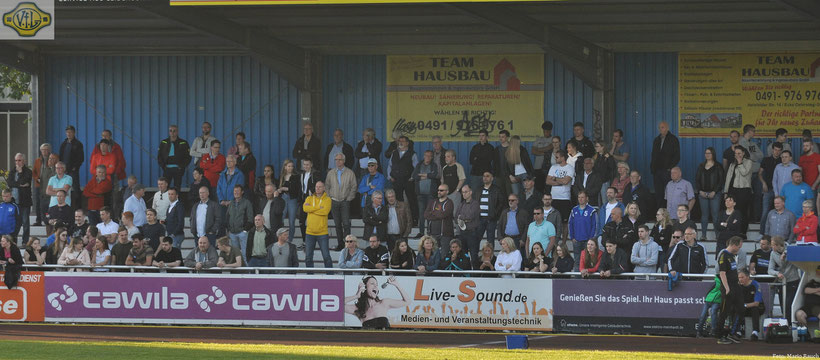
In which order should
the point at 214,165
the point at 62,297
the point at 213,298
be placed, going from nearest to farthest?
the point at 213,298 < the point at 62,297 < the point at 214,165

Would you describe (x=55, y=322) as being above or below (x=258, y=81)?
below

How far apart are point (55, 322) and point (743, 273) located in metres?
11.3

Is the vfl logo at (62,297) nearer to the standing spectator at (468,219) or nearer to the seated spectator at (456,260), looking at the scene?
the seated spectator at (456,260)

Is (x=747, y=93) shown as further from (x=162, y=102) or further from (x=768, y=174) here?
(x=162, y=102)

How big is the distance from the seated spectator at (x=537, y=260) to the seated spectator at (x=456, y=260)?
952 mm

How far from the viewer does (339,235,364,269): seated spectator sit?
65.5 ft

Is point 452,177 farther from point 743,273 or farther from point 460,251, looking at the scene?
point 743,273

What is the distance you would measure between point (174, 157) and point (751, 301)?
38.3ft

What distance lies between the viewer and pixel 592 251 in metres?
18.9

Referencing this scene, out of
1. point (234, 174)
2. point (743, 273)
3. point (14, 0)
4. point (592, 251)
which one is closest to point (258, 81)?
point (234, 174)

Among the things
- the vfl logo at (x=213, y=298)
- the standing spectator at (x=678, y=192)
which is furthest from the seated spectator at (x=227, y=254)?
the standing spectator at (x=678, y=192)

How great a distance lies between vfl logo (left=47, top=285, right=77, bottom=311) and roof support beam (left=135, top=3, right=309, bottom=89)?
4.90 metres

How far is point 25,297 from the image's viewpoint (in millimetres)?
20578

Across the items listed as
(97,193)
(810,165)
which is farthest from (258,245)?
(810,165)
